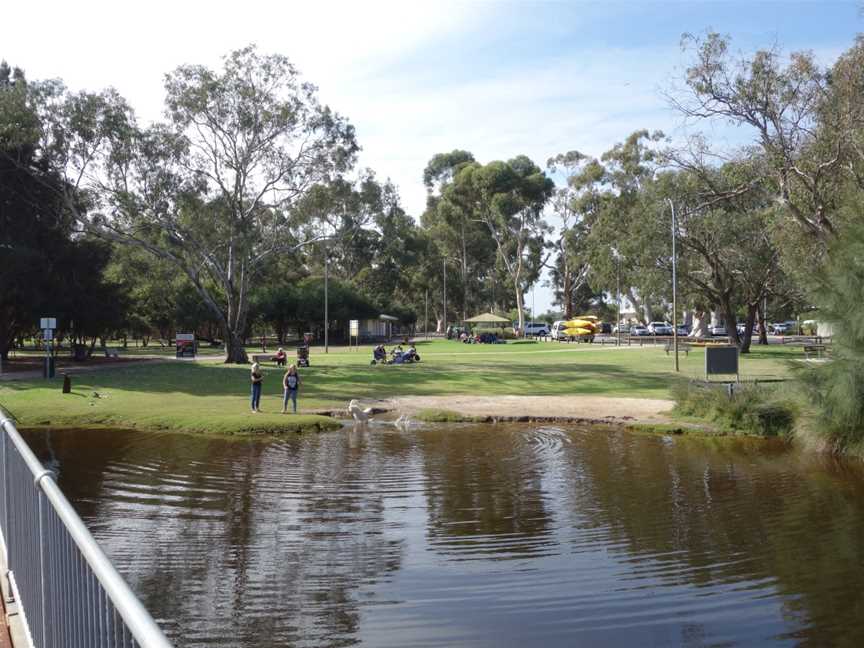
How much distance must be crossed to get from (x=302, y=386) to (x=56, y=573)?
2765 cm

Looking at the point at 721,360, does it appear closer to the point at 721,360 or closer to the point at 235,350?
the point at 721,360

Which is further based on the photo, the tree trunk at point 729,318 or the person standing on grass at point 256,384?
the tree trunk at point 729,318

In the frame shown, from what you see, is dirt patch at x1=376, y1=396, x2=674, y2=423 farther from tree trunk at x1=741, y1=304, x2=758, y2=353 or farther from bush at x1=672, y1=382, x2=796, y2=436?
tree trunk at x1=741, y1=304, x2=758, y2=353

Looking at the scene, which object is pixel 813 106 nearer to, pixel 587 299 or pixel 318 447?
pixel 318 447

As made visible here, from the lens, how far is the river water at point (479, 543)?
26.1 feet

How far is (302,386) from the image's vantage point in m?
31.9

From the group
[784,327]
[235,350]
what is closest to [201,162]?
[235,350]

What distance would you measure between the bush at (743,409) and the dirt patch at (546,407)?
880mm

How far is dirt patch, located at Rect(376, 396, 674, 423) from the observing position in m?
23.4

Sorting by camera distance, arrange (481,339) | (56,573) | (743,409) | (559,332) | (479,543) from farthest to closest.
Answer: (559,332)
(481,339)
(743,409)
(479,543)
(56,573)

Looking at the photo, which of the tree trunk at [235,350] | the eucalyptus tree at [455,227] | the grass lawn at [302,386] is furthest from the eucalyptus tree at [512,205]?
the tree trunk at [235,350]

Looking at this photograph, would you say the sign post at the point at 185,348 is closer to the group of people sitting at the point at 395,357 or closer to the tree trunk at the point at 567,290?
the group of people sitting at the point at 395,357

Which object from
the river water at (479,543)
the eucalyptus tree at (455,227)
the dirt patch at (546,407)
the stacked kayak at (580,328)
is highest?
the eucalyptus tree at (455,227)

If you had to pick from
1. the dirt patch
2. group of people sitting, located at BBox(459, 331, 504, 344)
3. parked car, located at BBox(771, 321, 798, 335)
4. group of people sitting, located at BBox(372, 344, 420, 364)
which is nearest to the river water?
the dirt patch
